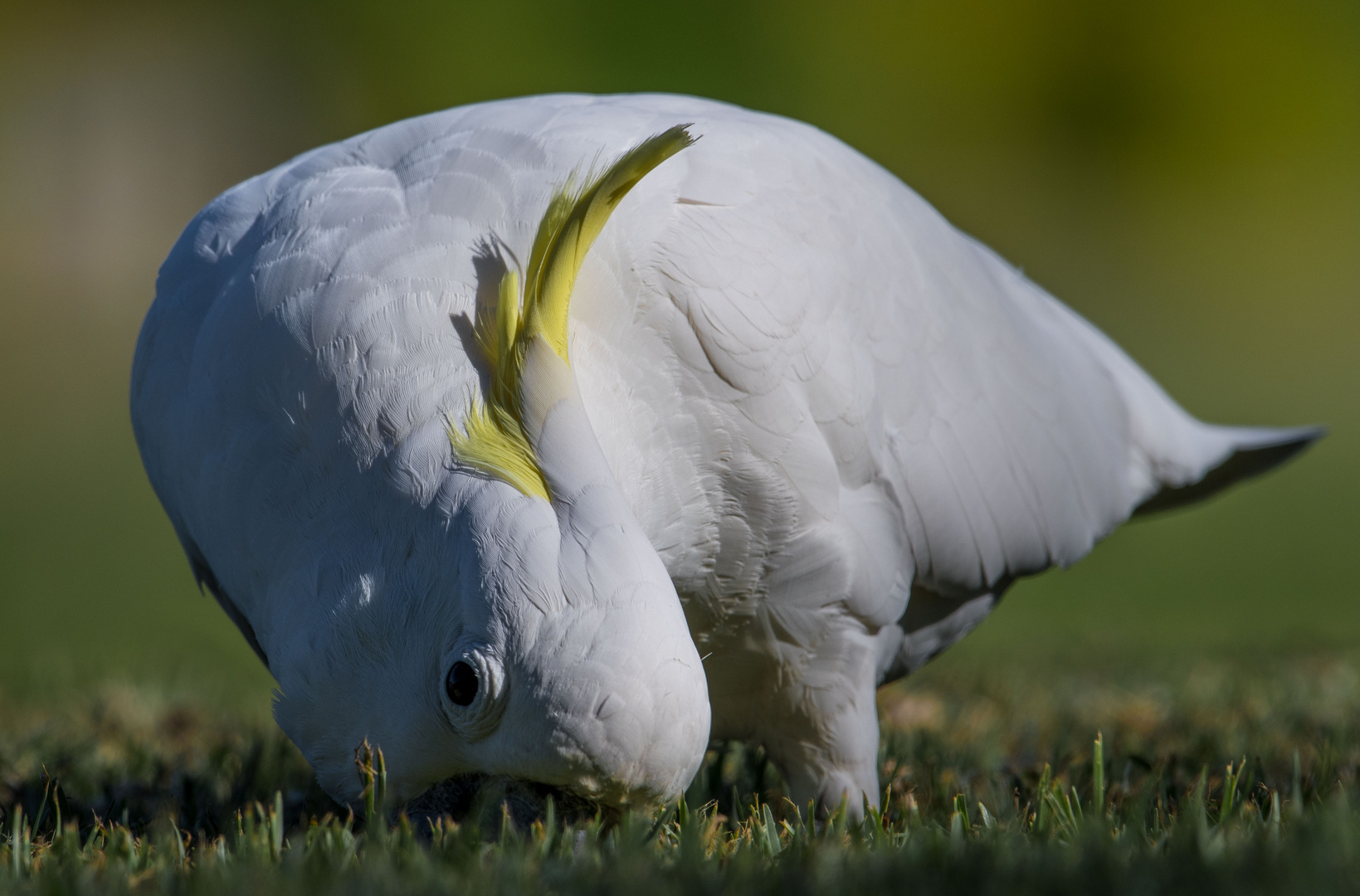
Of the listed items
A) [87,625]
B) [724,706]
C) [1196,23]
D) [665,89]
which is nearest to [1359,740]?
[724,706]

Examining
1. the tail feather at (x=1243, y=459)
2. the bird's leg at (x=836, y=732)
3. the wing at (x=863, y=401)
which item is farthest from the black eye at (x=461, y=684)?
the tail feather at (x=1243, y=459)

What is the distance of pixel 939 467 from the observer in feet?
9.00

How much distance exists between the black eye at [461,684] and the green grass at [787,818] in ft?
0.65

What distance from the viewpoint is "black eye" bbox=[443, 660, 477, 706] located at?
5.66 feet

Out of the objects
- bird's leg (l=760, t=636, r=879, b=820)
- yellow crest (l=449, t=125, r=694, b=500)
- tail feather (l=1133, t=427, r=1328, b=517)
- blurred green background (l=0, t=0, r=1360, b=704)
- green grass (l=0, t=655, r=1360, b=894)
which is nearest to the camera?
green grass (l=0, t=655, r=1360, b=894)

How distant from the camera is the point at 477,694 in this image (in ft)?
5.59

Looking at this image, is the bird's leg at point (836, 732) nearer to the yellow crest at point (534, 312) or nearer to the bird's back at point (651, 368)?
the bird's back at point (651, 368)

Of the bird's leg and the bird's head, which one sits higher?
the bird's head

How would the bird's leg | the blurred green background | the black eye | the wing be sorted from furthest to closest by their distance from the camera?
the blurred green background
the bird's leg
the wing
the black eye

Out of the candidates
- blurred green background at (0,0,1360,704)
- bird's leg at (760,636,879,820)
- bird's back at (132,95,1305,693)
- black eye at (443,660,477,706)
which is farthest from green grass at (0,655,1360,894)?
blurred green background at (0,0,1360,704)

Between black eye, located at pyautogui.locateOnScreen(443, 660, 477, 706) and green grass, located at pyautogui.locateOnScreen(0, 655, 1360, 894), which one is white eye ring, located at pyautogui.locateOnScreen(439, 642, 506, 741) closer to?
black eye, located at pyautogui.locateOnScreen(443, 660, 477, 706)

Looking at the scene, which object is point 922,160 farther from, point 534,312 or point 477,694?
point 477,694

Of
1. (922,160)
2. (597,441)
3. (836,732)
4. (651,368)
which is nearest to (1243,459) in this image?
(836,732)

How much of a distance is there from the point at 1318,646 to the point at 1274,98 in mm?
11322
